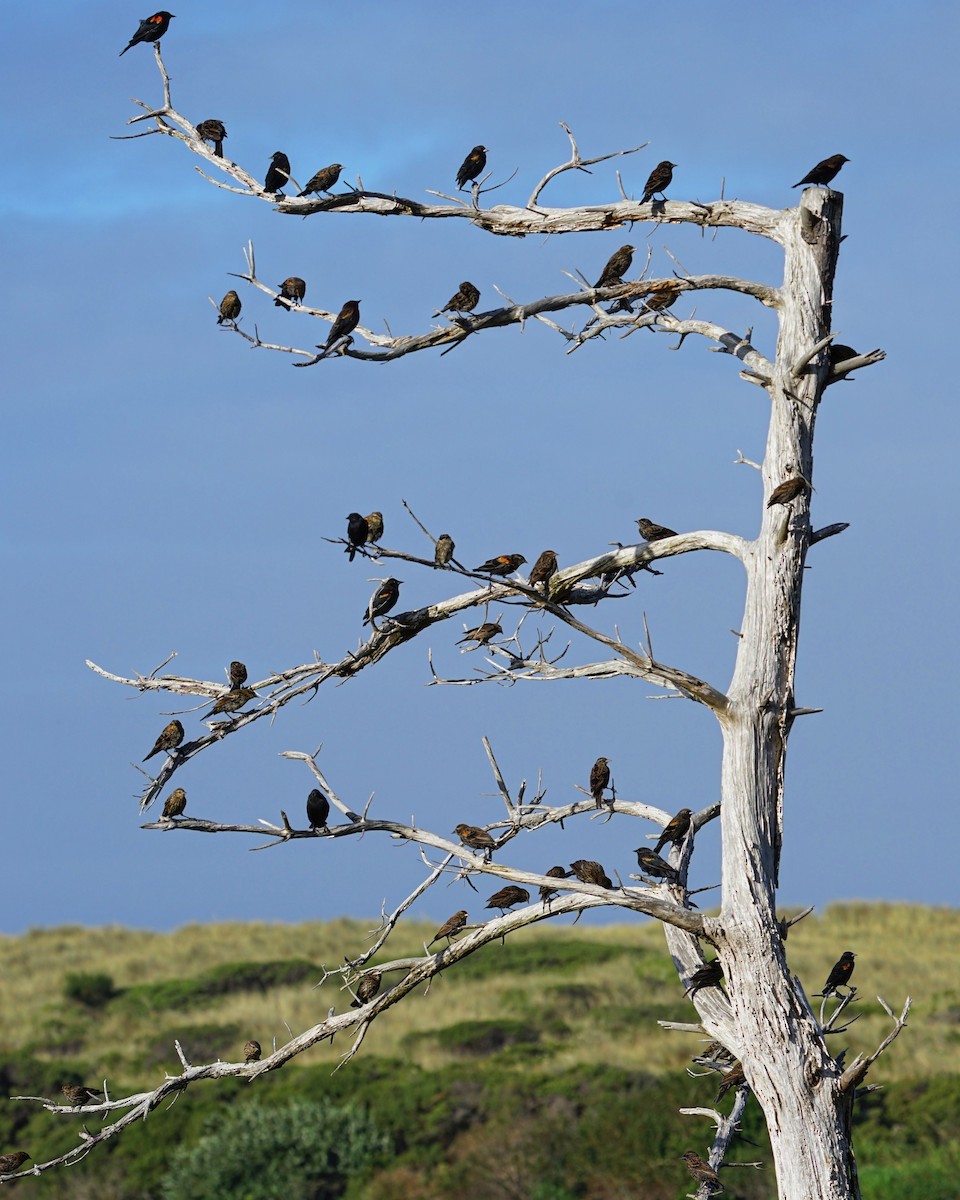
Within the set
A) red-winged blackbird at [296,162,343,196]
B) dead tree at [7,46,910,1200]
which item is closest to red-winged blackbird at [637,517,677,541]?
dead tree at [7,46,910,1200]

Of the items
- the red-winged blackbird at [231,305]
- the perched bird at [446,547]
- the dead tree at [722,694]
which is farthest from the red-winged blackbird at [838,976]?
the red-winged blackbird at [231,305]

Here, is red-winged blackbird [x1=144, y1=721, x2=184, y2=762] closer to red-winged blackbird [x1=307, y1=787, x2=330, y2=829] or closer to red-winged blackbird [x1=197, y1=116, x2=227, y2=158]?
red-winged blackbird [x1=307, y1=787, x2=330, y2=829]

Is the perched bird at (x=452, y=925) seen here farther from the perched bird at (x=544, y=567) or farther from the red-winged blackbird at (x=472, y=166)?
the red-winged blackbird at (x=472, y=166)

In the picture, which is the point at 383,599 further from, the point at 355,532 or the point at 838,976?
the point at 838,976

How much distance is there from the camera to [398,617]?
697cm

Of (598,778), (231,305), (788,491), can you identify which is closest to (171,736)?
(598,778)

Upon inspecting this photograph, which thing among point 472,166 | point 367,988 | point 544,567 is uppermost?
point 472,166

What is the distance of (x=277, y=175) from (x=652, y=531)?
9.05 feet

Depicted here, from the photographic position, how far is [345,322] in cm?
747

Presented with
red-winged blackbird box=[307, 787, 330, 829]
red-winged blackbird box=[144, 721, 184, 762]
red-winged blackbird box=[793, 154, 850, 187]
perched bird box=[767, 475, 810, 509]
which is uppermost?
red-winged blackbird box=[793, 154, 850, 187]

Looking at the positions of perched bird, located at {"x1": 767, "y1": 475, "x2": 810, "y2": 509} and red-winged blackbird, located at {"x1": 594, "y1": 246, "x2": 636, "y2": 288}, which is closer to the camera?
perched bird, located at {"x1": 767, "y1": 475, "x2": 810, "y2": 509}

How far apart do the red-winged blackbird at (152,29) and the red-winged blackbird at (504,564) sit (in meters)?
3.85

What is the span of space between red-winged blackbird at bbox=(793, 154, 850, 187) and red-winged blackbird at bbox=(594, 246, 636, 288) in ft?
3.12

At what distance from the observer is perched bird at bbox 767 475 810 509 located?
6516 mm
